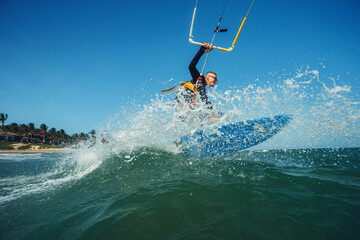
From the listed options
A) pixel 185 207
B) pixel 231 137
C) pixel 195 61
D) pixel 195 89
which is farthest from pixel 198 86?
pixel 185 207

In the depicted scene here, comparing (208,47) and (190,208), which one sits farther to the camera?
(208,47)

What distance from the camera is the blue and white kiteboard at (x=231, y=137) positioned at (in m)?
4.77

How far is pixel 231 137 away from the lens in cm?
492

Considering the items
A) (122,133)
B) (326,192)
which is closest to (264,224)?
(326,192)

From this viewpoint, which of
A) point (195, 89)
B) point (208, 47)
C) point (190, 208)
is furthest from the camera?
point (195, 89)

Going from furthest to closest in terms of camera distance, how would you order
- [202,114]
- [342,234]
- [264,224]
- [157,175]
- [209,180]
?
[202,114], [157,175], [209,180], [264,224], [342,234]

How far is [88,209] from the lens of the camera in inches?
93.1

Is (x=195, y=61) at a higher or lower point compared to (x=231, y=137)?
higher

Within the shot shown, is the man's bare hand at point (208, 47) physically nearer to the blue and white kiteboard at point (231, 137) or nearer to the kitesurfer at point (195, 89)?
the kitesurfer at point (195, 89)

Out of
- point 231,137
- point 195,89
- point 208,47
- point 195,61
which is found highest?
point 208,47

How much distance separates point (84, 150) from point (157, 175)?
4657 mm

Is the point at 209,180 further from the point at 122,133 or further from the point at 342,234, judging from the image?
the point at 122,133

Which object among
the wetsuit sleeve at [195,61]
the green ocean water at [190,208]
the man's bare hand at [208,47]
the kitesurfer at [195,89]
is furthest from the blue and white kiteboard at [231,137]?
the man's bare hand at [208,47]

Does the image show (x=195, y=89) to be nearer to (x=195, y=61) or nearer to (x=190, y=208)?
(x=195, y=61)
